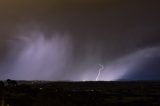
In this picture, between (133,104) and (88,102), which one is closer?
(88,102)

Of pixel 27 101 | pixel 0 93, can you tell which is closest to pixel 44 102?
pixel 27 101

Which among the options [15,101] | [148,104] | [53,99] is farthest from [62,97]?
[148,104]

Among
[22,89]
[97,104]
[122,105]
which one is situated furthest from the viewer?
[22,89]

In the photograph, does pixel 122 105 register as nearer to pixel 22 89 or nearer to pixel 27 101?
pixel 27 101

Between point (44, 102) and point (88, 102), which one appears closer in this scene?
point (44, 102)

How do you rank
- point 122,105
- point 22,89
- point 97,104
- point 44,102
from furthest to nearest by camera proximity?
point 22,89 → point 122,105 → point 97,104 → point 44,102

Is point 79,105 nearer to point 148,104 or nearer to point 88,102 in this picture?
point 88,102

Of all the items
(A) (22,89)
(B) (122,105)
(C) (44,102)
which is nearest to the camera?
(C) (44,102)

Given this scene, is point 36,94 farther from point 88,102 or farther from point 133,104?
point 133,104
